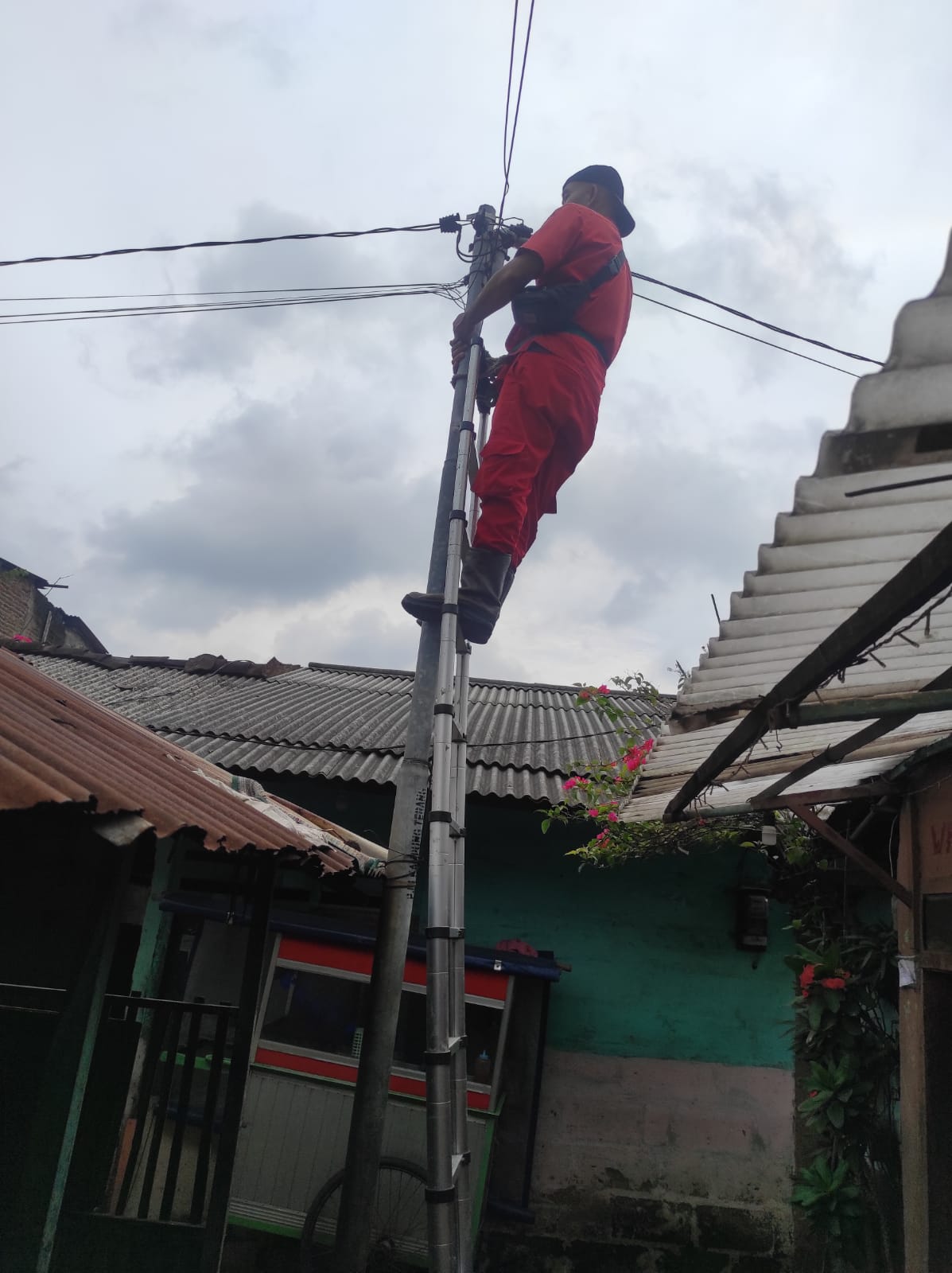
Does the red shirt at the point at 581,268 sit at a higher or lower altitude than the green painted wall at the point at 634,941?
higher

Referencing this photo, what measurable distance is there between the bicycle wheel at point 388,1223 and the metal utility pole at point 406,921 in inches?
73.5

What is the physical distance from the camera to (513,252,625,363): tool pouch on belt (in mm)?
3715

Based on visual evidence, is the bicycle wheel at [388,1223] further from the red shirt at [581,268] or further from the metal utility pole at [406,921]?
the red shirt at [581,268]

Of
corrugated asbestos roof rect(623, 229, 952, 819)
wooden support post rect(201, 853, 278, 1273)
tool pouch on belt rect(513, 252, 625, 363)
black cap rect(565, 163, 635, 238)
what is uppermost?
black cap rect(565, 163, 635, 238)

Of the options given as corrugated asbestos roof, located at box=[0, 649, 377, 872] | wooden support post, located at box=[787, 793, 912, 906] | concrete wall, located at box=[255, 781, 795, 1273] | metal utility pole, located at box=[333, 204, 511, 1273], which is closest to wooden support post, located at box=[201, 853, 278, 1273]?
corrugated asbestos roof, located at box=[0, 649, 377, 872]

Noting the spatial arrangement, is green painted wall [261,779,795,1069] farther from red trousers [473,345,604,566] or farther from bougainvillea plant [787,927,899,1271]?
red trousers [473,345,604,566]

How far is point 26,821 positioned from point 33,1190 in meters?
1.07

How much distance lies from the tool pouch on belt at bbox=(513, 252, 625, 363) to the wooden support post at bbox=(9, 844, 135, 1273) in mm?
2713

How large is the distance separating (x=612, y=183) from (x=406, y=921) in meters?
3.65

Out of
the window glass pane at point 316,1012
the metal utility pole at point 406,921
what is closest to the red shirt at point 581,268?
the metal utility pole at point 406,921

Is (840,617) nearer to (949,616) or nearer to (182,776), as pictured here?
(949,616)

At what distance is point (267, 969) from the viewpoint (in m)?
5.33

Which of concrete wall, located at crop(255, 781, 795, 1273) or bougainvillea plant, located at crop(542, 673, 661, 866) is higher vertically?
bougainvillea plant, located at crop(542, 673, 661, 866)

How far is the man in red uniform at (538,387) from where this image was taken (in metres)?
3.48
